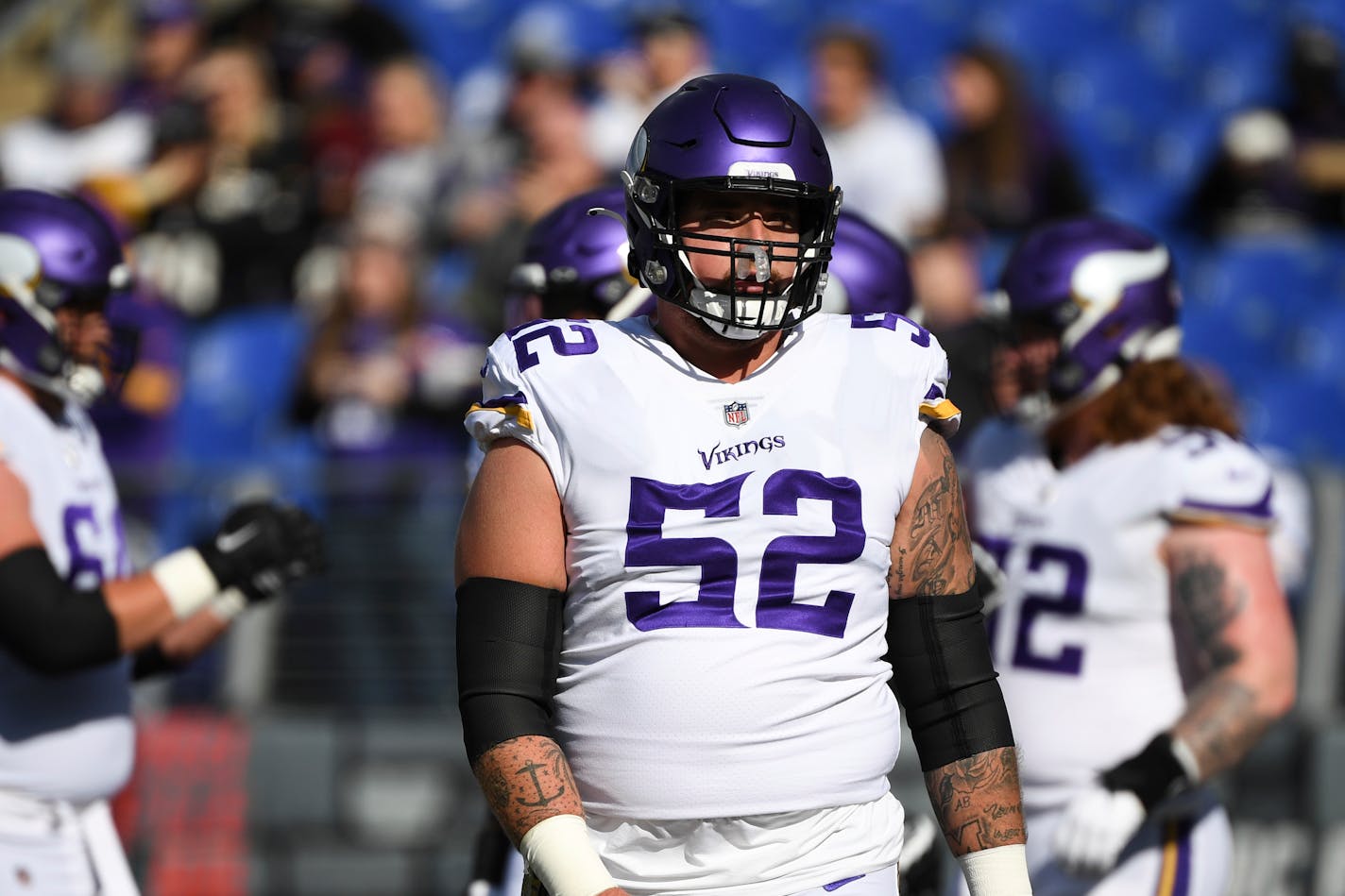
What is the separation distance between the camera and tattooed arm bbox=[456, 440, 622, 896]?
2.62 metres

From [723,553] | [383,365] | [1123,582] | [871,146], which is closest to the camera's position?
[723,553]

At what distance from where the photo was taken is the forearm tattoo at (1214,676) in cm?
388

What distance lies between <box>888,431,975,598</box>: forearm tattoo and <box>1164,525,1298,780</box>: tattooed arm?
1.20m

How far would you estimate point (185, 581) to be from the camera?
13.0ft

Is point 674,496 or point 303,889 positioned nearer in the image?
point 674,496

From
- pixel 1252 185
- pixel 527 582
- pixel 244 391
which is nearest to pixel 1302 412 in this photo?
pixel 1252 185

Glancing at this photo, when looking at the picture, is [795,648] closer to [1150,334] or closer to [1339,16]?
[1150,334]

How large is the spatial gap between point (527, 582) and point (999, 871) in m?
0.84

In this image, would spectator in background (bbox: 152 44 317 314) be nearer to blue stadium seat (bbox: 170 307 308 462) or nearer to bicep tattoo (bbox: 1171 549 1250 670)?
blue stadium seat (bbox: 170 307 308 462)

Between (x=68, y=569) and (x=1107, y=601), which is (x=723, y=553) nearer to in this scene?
(x=1107, y=601)

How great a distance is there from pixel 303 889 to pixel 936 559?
14.4 feet

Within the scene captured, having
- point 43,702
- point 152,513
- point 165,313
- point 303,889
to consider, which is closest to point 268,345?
point 165,313

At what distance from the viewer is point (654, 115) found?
299 centimetres

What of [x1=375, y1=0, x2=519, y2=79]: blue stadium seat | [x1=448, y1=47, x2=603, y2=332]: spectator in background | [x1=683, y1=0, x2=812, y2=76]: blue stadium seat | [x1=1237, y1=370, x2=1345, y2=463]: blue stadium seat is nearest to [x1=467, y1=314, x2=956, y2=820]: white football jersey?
[x1=448, y1=47, x2=603, y2=332]: spectator in background
